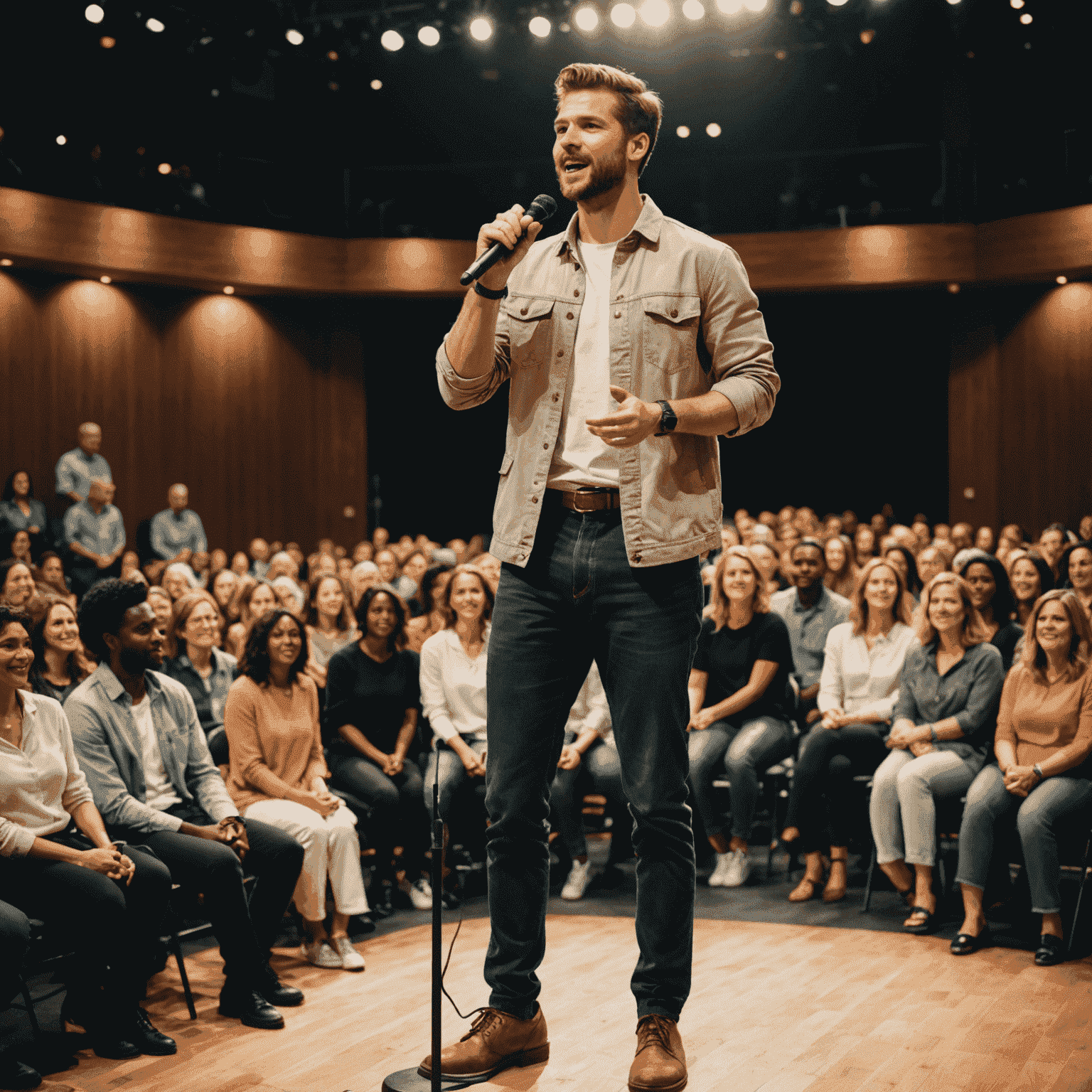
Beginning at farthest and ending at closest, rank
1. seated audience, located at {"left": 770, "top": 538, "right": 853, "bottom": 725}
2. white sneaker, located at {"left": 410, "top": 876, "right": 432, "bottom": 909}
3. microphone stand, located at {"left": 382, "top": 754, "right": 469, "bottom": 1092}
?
seated audience, located at {"left": 770, "top": 538, "right": 853, "bottom": 725}, white sneaker, located at {"left": 410, "top": 876, "right": 432, "bottom": 909}, microphone stand, located at {"left": 382, "top": 754, "right": 469, "bottom": 1092}

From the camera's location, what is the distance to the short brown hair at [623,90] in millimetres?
2072

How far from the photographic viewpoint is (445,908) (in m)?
4.38

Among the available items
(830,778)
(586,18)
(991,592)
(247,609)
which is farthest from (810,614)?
(586,18)

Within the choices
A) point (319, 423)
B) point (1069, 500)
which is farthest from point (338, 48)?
point (1069, 500)

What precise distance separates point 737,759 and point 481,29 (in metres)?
8.82

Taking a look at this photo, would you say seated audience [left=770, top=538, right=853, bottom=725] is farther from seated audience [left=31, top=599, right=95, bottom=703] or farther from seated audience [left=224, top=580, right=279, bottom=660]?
seated audience [left=31, top=599, right=95, bottom=703]

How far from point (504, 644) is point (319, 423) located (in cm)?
1202

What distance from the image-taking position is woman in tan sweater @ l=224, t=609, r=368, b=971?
12.5 ft

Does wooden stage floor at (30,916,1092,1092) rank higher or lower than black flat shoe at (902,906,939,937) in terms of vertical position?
higher

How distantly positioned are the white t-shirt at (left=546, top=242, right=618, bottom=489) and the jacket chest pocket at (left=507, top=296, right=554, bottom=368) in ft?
0.17

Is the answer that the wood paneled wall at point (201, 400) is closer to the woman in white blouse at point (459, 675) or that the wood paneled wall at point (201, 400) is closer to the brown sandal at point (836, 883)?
the woman in white blouse at point (459, 675)

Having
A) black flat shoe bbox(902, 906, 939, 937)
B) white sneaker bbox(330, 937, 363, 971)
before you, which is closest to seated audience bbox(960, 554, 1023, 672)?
black flat shoe bbox(902, 906, 939, 937)

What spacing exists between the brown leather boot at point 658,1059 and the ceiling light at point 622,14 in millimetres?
10707

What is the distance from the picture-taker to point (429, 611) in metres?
6.20
